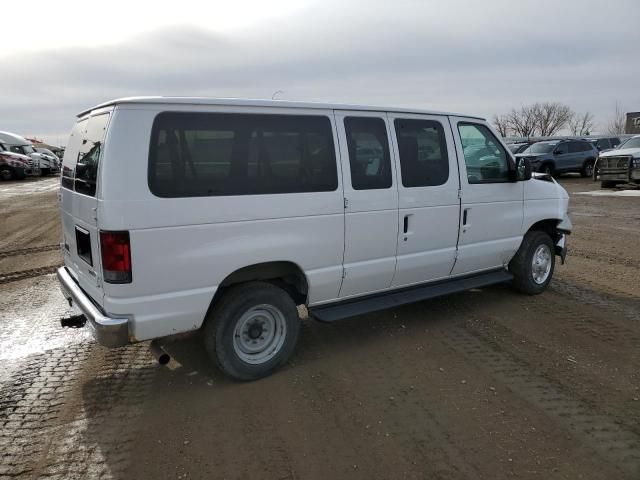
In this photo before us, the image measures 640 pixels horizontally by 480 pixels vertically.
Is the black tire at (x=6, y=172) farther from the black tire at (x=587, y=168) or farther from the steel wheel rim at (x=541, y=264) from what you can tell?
the black tire at (x=587, y=168)

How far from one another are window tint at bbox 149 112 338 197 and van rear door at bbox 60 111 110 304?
17.8 inches

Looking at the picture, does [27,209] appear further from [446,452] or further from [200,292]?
[446,452]

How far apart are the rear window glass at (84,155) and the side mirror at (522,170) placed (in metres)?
4.19

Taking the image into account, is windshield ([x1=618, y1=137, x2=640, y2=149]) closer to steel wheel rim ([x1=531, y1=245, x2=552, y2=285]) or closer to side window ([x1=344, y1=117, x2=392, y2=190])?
steel wheel rim ([x1=531, y1=245, x2=552, y2=285])

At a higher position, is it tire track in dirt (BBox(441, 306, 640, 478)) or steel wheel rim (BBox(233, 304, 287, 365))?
steel wheel rim (BBox(233, 304, 287, 365))

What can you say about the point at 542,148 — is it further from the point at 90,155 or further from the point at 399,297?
the point at 90,155

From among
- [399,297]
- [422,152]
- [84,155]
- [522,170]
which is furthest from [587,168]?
[84,155]

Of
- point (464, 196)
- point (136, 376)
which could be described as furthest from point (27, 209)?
point (464, 196)

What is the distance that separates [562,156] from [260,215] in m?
22.8

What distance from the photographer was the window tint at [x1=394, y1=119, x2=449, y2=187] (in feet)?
15.0

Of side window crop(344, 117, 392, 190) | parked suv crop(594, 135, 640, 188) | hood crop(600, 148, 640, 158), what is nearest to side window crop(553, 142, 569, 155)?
parked suv crop(594, 135, 640, 188)

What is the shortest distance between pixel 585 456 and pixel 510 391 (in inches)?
31.4

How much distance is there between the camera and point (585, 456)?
2.96 meters

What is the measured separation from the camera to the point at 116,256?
325 cm
